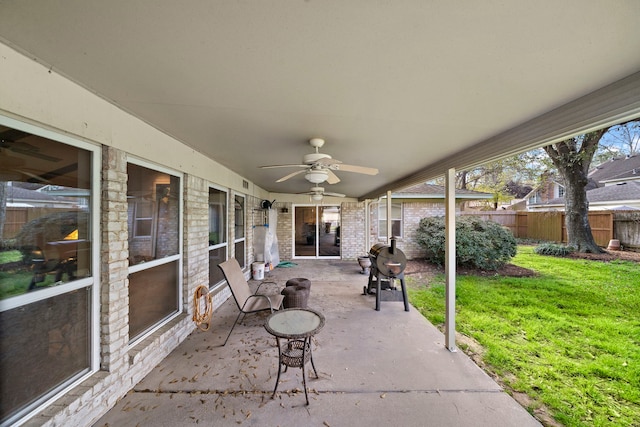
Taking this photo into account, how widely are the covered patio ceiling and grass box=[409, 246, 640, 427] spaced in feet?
7.99

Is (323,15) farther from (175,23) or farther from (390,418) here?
(390,418)

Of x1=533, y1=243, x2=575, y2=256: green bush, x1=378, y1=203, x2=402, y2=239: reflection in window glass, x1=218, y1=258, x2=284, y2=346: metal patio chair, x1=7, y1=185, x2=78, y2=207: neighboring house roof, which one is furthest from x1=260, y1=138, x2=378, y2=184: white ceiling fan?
x1=533, y1=243, x2=575, y2=256: green bush

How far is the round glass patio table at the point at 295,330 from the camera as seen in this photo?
225 centimetres

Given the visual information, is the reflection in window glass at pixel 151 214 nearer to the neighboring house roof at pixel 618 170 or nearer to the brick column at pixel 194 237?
the brick column at pixel 194 237

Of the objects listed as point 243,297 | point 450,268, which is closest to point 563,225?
point 450,268

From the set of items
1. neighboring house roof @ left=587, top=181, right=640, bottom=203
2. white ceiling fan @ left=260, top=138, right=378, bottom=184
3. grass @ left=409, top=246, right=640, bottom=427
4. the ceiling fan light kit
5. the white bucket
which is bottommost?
grass @ left=409, top=246, right=640, bottom=427

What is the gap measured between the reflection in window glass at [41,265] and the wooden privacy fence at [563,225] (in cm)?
1260

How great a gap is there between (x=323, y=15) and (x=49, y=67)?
5.96ft

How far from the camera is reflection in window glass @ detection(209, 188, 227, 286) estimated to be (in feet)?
14.3

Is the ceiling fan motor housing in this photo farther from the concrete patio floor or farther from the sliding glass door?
the sliding glass door

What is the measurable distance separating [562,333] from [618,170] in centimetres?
1757

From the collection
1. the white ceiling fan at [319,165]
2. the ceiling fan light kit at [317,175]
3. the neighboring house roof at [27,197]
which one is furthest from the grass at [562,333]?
the neighboring house roof at [27,197]

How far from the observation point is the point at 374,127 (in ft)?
8.34

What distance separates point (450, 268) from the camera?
3.25 meters
